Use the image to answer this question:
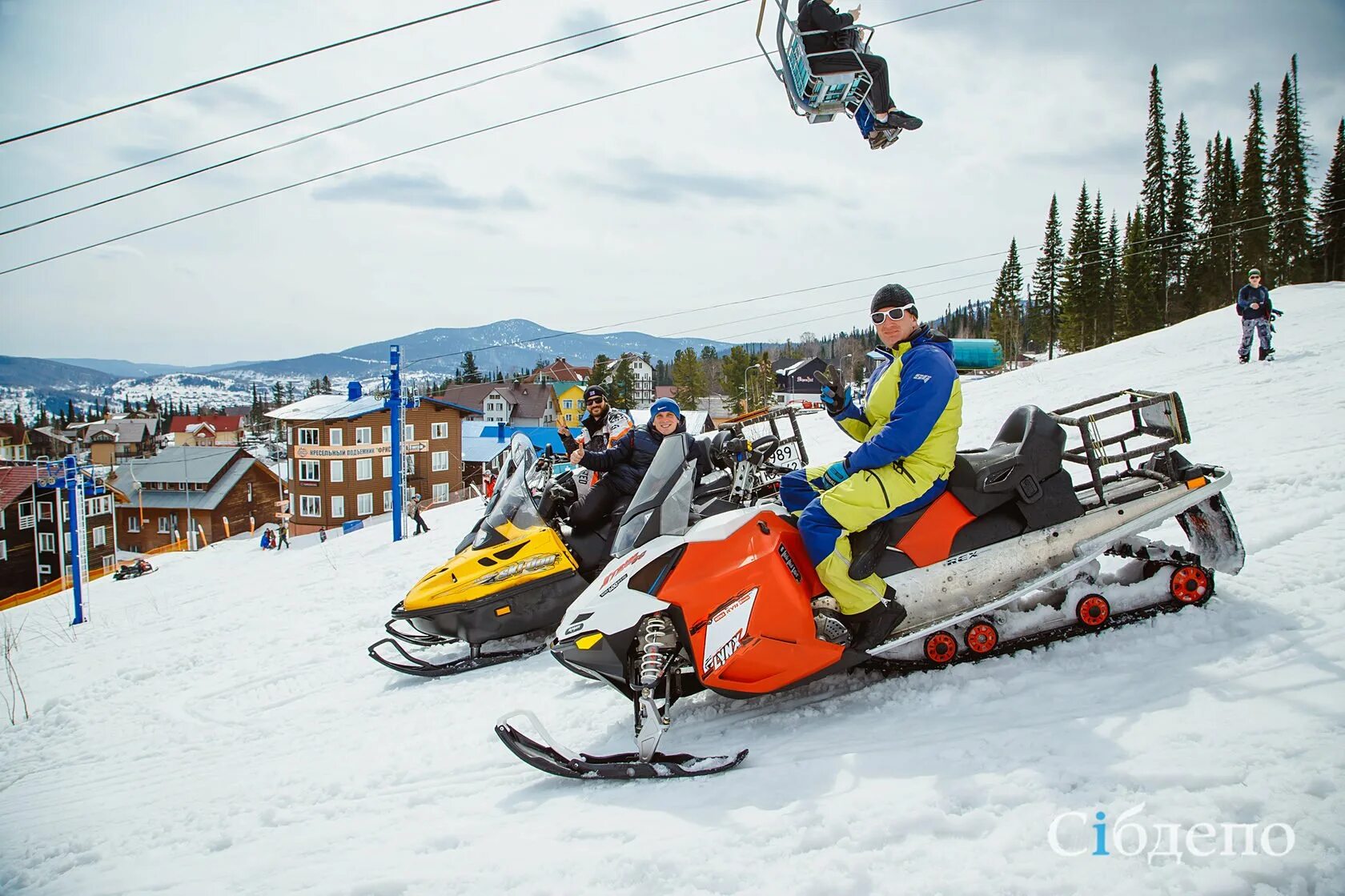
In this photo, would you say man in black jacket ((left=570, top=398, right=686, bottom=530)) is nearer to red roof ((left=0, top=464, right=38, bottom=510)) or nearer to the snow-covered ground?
the snow-covered ground

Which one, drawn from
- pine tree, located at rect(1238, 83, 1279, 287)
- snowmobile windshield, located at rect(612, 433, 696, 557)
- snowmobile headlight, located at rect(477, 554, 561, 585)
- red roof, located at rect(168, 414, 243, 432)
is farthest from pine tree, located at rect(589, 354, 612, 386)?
red roof, located at rect(168, 414, 243, 432)

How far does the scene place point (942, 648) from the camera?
359cm

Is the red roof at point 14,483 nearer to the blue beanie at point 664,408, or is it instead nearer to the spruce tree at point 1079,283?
the blue beanie at point 664,408

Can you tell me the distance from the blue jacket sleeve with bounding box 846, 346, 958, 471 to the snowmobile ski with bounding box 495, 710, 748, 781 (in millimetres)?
1531

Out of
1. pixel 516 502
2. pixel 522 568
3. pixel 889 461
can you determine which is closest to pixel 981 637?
pixel 889 461

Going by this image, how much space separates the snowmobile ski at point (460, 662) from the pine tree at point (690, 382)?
65054 mm

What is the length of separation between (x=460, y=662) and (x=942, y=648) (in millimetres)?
3616

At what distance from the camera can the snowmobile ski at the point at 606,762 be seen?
10.1 feet

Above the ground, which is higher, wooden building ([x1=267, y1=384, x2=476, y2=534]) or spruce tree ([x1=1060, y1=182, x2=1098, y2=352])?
spruce tree ([x1=1060, y1=182, x2=1098, y2=352])

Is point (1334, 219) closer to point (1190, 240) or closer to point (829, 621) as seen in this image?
point (1190, 240)

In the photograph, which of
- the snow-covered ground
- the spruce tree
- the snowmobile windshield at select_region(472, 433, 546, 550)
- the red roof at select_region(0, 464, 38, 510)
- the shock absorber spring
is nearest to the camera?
the snow-covered ground

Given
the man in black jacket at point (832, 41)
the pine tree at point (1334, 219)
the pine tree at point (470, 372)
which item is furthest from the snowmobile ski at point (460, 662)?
the pine tree at point (470, 372)

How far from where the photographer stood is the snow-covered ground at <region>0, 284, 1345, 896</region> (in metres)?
2.21

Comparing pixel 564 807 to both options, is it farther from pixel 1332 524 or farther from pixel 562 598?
pixel 1332 524
